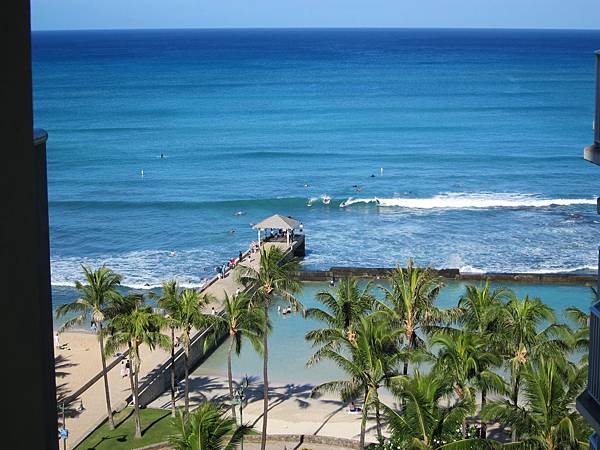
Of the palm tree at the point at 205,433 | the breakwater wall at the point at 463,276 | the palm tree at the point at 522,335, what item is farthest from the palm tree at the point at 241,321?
the breakwater wall at the point at 463,276

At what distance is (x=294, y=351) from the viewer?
109ft

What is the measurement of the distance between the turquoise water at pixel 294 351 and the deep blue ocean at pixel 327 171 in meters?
4.69

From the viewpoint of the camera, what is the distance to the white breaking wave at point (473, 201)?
6003 cm

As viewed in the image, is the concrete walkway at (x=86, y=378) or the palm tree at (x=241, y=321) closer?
the palm tree at (x=241, y=321)

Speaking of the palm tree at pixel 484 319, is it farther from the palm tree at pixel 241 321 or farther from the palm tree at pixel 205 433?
the palm tree at pixel 205 433

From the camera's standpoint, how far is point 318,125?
9731cm

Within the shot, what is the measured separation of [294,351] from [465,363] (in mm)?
12827

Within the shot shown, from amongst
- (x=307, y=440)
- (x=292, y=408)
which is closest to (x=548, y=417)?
(x=307, y=440)

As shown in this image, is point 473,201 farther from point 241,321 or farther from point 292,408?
point 241,321

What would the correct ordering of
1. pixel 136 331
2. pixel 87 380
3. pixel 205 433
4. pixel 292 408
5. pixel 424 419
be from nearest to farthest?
pixel 205 433 < pixel 424 419 < pixel 136 331 < pixel 292 408 < pixel 87 380

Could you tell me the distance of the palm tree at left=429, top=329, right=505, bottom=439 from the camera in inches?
830

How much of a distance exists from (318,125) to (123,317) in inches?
2898

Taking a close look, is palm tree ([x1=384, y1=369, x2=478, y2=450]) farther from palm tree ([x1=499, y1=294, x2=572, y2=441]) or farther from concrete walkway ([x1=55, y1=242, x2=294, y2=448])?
concrete walkway ([x1=55, y1=242, x2=294, y2=448])

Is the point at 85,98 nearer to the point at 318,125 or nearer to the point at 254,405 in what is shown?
the point at 318,125
